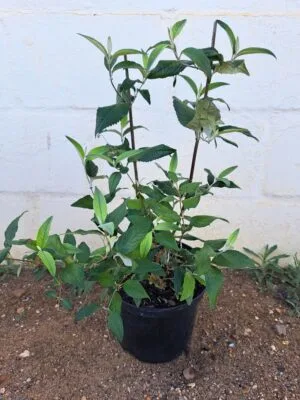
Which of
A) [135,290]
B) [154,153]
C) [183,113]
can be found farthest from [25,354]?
[183,113]

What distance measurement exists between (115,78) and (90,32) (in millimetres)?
165

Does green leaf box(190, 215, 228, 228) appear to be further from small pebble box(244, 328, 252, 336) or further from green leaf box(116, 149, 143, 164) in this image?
small pebble box(244, 328, 252, 336)

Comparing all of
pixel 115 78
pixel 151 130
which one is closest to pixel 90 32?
pixel 115 78

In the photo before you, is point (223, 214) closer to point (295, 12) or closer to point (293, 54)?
point (293, 54)

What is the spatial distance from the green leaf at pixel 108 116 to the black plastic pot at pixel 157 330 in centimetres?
53

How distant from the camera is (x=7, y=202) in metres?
1.88

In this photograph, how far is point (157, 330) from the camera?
4.62 feet

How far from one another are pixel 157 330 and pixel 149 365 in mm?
161

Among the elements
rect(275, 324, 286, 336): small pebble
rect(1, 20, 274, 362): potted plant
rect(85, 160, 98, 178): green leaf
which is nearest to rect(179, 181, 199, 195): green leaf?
rect(1, 20, 274, 362): potted plant

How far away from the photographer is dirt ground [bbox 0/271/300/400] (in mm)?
1420

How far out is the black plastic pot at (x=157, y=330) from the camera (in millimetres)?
1354

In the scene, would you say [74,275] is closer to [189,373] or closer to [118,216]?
[118,216]

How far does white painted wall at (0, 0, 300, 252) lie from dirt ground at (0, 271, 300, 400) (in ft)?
1.09

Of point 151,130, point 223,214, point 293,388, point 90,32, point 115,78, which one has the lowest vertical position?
point 293,388
